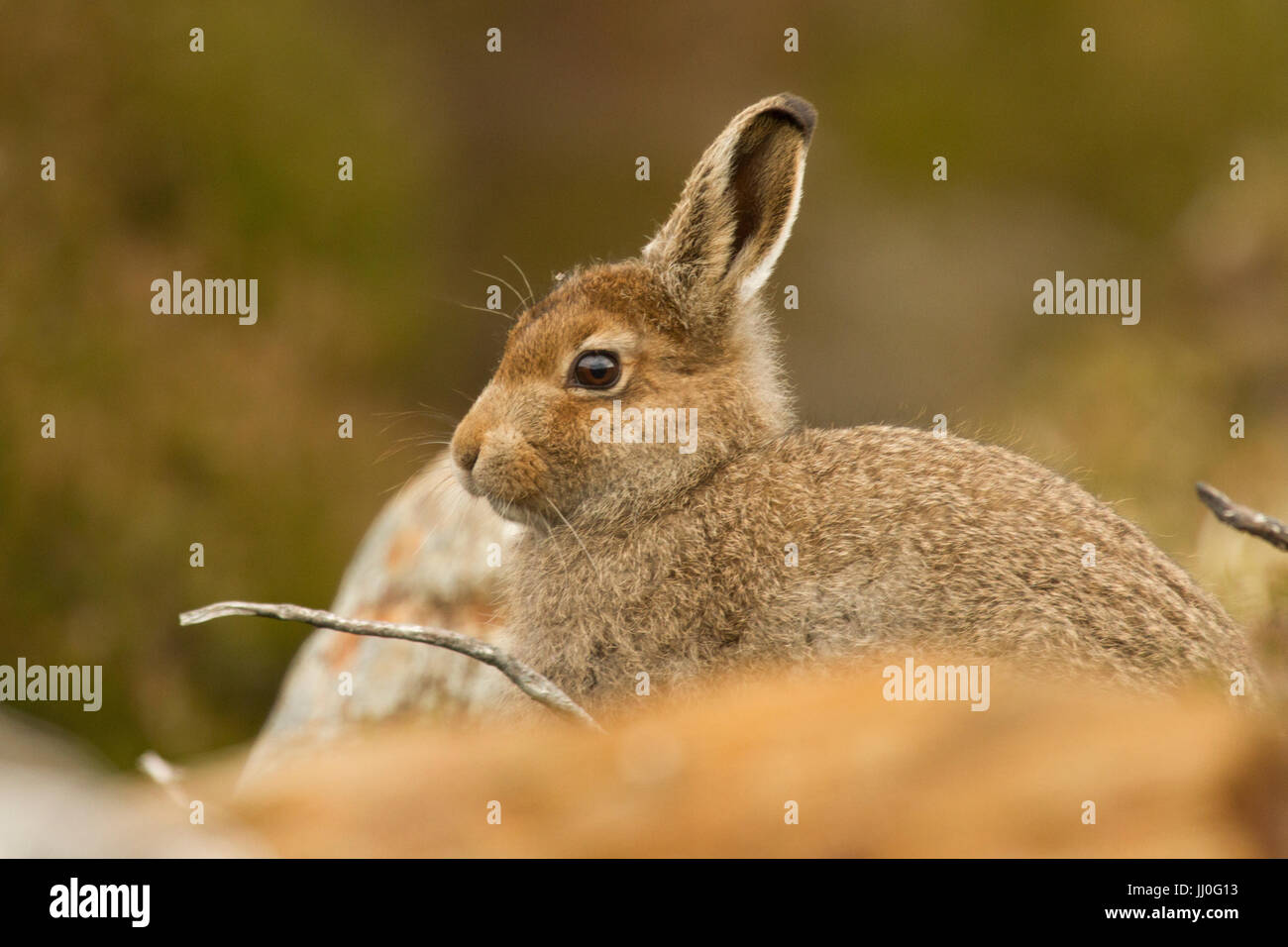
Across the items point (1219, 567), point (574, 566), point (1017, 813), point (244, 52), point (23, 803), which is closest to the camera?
point (1017, 813)

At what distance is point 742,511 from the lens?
7.30 m

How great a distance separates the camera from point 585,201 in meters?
20.8

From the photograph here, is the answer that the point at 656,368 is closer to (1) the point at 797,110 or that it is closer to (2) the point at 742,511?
(2) the point at 742,511

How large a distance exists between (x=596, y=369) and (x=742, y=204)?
123 centimetres

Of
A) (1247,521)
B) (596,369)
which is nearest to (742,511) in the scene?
(596,369)

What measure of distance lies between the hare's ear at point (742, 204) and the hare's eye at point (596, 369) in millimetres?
620

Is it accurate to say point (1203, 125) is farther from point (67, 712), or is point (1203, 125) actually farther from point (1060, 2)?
point (67, 712)

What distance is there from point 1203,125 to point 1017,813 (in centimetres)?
1833

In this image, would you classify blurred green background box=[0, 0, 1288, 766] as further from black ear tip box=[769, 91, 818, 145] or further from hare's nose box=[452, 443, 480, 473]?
hare's nose box=[452, 443, 480, 473]

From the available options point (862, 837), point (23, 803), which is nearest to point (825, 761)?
point (862, 837)

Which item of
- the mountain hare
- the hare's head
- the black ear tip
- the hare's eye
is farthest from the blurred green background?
the hare's eye

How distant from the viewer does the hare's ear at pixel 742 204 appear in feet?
25.2

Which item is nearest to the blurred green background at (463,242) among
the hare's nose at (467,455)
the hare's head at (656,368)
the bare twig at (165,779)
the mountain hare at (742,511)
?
the mountain hare at (742,511)
